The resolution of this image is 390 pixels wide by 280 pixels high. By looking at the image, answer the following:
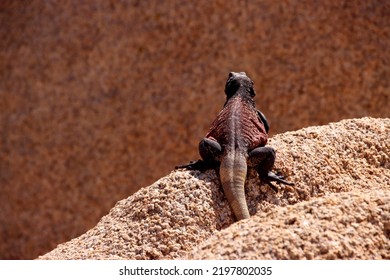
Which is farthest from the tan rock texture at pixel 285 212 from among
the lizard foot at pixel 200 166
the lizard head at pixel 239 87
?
the lizard head at pixel 239 87

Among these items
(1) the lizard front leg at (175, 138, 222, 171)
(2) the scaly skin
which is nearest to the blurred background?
(2) the scaly skin

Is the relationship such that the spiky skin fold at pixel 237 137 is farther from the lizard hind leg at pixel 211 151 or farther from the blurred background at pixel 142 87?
the blurred background at pixel 142 87

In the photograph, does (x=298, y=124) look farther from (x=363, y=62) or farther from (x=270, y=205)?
(x=270, y=205)

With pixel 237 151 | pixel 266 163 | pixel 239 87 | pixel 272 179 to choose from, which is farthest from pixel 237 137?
pixel 239 87

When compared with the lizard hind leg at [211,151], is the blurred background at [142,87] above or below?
above

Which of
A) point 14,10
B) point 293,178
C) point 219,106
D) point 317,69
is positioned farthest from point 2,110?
point 293,178

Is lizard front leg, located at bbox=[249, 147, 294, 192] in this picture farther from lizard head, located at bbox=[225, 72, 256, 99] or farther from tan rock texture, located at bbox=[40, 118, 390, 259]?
lizard head, located at bbox=[225, 72, 256, 99]
